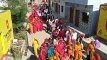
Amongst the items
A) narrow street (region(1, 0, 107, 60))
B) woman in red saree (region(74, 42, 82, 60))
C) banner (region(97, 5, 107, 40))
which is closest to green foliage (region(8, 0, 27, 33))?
narrow street (region(1, 0, 107, 60))

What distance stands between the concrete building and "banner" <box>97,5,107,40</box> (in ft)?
5.64

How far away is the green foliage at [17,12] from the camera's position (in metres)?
20.9

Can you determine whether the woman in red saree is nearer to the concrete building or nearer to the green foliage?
the concrete building

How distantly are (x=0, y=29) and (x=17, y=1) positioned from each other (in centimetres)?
844

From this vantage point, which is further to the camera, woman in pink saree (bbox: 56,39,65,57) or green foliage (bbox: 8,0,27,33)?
green foliage (bbox: 8,0,27,33)

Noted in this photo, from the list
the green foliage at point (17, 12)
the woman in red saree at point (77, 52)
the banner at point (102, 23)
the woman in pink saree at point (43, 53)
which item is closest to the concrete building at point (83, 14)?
the banner at point (102, 23)

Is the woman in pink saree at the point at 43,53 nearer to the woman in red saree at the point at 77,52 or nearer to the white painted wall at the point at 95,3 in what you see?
the woman in red saree at the point at 77,52

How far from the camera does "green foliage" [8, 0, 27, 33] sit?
2086 cm

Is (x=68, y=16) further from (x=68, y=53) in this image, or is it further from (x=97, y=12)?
(x=68, y=53)

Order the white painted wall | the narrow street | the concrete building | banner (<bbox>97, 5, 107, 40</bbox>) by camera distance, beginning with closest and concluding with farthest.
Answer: the narrow street
banner (<bbox>97, 5, 107, 40</bbox>)
the white painted wall
the concrete building

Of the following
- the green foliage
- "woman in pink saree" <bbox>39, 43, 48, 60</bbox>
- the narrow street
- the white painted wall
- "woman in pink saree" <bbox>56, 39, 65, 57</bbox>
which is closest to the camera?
"woman in pink saree" <bbox>56, 39, 65, 57</bbox>

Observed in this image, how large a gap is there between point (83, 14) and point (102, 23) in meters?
4.26

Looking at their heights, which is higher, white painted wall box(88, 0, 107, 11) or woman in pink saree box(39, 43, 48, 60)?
white painted wall box(88, 0, 107, 11)

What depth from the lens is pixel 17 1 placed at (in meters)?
21.4
